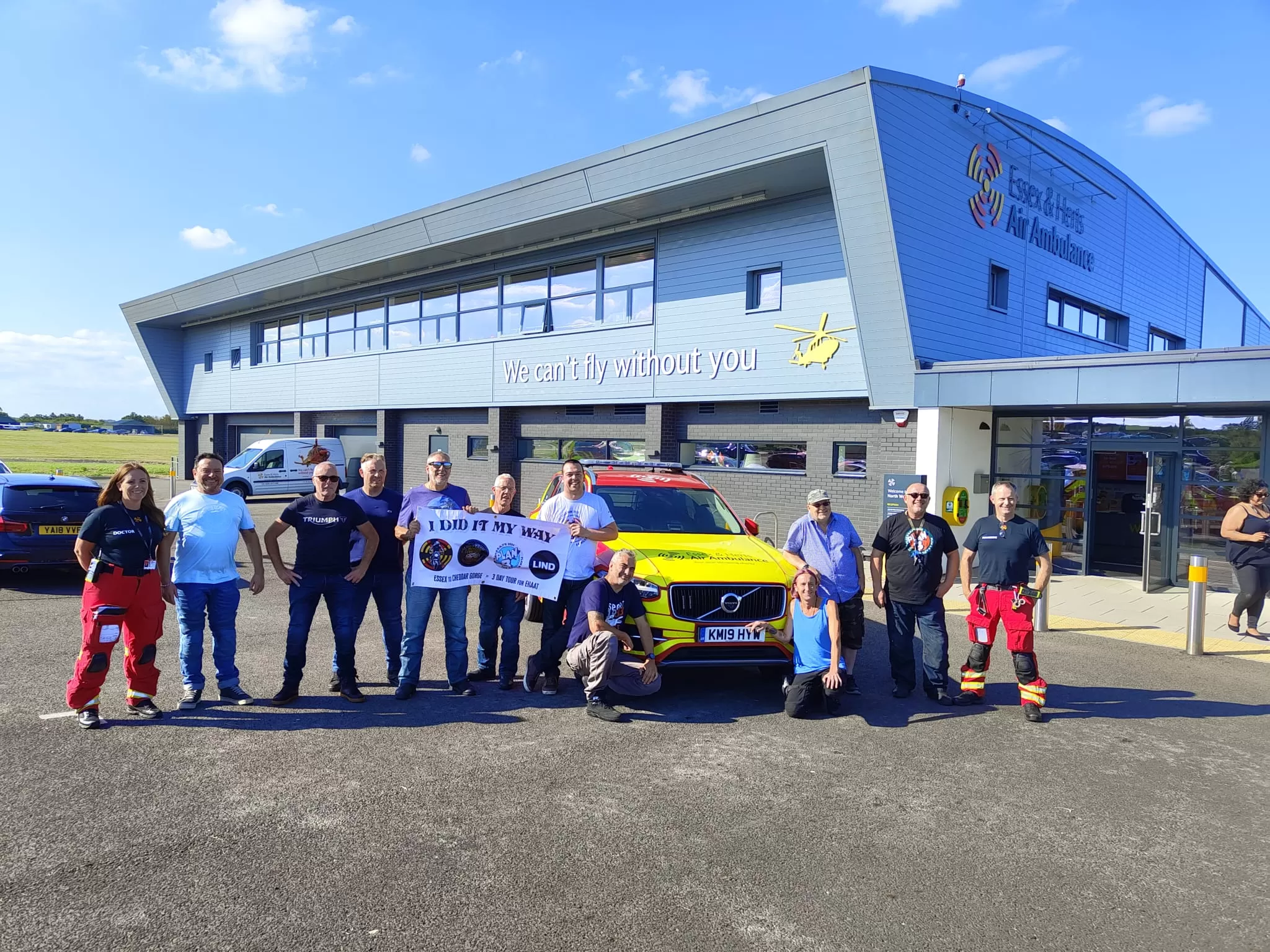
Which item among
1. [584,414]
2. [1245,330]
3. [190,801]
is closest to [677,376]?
[584,414]

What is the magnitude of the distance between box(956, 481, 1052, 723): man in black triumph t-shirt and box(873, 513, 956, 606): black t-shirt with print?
0.30 meters

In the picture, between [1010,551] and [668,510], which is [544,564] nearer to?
[668,510]

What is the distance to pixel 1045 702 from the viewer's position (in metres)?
6.51

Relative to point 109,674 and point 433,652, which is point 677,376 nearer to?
point 433,652

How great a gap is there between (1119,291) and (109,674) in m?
22.7

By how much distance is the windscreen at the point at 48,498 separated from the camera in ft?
32.9

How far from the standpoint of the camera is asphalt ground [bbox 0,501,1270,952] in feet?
10.8

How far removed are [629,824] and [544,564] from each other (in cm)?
285

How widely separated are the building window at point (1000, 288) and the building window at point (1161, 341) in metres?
9.40

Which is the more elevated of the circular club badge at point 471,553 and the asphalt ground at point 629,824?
the circular club badge at point 471,553

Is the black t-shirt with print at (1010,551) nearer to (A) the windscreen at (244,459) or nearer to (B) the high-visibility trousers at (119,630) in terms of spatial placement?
(B) the high-visibility trousers at (119,630)

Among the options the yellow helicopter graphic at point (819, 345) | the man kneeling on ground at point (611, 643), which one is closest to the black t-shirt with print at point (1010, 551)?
the man kneeling on ground at point (611, 643)

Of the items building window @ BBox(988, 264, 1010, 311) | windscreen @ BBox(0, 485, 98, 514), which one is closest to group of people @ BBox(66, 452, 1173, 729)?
windscreen @ BBox(0, 485, 98, 514)

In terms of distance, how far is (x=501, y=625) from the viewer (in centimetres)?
676
